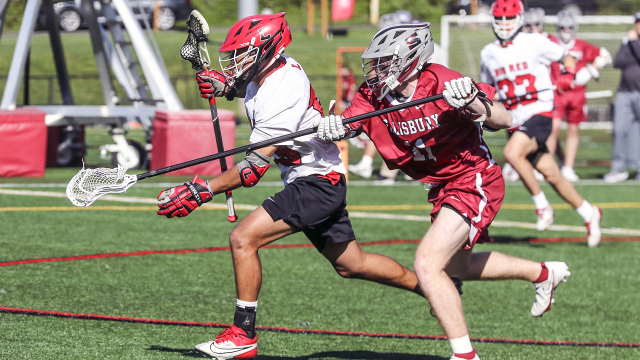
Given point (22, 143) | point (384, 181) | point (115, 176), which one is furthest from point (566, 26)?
point (115, 176)

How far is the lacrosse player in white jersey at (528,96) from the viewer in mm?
7512

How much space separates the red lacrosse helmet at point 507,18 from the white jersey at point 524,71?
106 mm

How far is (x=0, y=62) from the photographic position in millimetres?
24156

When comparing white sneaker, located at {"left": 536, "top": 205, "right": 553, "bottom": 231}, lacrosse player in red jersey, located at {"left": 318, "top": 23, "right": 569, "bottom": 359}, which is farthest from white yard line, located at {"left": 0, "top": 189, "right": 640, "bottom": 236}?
lacrosse player in red jersey, located at {"left": 318, "top": 23, "right": 569, "bottom": 359}

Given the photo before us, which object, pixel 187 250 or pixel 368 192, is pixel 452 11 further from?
pixel 187 250

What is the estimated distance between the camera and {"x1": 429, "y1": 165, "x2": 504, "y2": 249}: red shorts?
A: 4.25 m

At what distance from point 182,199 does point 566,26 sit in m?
Answer: 9.84

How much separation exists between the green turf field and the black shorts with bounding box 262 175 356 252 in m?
0.67

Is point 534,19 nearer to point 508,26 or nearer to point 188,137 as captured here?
point 508,26

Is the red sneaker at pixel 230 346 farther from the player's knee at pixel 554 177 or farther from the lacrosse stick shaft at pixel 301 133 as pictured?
the player's knee at pixel 554 177

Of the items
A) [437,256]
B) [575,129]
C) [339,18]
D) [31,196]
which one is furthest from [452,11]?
[437,256]

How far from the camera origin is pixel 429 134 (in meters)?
4.28

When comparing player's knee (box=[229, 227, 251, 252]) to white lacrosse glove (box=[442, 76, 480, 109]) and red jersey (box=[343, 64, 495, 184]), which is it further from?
white lacrosse glove (box=[442, 76, 480, 109])

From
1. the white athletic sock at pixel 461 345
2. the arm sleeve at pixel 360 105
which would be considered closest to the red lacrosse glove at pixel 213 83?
the arm sleeve at pixel 360 105
